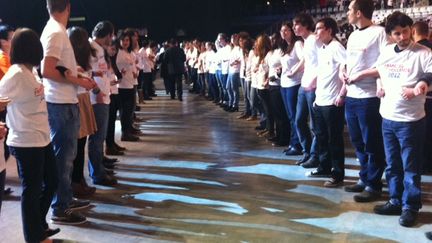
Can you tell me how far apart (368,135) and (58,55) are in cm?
249

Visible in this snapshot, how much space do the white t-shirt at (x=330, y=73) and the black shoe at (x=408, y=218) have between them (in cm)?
124

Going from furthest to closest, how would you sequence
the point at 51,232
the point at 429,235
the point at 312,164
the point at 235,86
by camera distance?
1. the point at 235,86
2. the point at 312,164
3. the point at 51,232
4. the point at 429,235

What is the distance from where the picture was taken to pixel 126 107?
21.0ft

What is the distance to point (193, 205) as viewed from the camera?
3887mm

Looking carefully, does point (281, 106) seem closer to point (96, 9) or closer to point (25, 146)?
point (25, 146)

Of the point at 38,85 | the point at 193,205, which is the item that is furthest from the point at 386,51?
the point at 38,85

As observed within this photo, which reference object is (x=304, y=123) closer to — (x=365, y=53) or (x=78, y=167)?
(x=365, y=53)

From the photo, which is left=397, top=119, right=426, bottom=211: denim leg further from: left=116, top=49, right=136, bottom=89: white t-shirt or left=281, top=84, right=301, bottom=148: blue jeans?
left=116, top=49, right=136, bottom=89: white t-shirt

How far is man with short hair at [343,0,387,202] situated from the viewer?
147 inches

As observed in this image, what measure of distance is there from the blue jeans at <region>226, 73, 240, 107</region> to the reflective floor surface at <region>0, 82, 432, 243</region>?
2.94 metres

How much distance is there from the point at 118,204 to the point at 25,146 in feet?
4.28

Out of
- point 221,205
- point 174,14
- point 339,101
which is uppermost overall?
point 174,14

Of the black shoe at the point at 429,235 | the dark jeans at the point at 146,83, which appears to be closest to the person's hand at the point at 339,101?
the black shoe at the point at 429,235

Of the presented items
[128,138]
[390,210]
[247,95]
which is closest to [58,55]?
[390,210]
